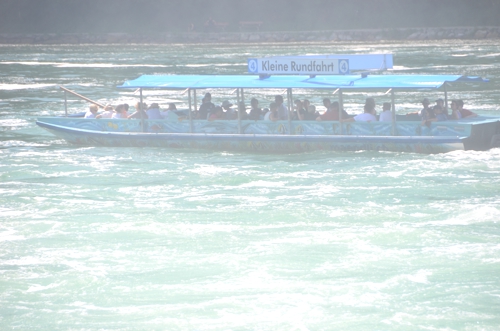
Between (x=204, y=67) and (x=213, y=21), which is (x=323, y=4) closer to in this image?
(x=213, y=21)

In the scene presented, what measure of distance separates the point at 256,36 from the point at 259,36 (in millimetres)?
282

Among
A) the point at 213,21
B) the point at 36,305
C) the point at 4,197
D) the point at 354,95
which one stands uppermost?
the point at 213,21

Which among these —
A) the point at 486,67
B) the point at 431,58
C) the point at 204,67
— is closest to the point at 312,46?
the point at 431,58

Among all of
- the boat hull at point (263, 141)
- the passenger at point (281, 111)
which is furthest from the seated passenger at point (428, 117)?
the passenger at point (281, 111)

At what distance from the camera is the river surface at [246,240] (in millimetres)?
8680

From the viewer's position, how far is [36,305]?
8930 mm

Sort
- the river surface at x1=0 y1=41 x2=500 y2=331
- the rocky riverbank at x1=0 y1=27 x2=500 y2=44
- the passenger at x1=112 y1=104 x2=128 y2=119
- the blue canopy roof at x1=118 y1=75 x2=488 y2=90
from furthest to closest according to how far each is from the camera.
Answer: the rocky riverbank at x1=0 y1=27 x2=500 y2=44, the passenger at x1=112 y1=104 x2=128 y2=119, the blue canopy roof at x1=118 y1=75 x2=488 y2=90, the river surface at x1=0 y1=41 x2=500 y2=331

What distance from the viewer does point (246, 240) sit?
1081cm

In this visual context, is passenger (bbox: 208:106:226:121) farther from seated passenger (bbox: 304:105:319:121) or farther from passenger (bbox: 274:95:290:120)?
seated passenger (bbox: 304:105:319:121)

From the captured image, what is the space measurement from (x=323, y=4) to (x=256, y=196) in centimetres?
5638

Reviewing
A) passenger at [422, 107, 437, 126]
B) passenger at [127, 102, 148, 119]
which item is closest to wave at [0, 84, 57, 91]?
passenger at [127, 102, 148, 119]

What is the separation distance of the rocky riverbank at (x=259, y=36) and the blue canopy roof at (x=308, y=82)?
41533 mm

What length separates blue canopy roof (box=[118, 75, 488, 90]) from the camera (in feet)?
50.3

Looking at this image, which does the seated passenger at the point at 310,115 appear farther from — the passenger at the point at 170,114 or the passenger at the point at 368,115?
the passenger at the point at 170,114
